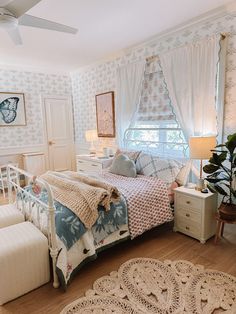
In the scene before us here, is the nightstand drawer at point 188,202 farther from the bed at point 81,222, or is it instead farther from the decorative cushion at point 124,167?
the decorative cushion at point 124,167

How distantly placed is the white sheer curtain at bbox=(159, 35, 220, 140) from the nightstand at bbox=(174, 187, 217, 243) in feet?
2.85

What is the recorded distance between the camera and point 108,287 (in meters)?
1.91

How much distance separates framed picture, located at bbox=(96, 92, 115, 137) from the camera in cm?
450

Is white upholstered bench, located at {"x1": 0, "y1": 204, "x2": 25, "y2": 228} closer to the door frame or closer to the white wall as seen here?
the white wall

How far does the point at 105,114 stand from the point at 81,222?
9.97 ft

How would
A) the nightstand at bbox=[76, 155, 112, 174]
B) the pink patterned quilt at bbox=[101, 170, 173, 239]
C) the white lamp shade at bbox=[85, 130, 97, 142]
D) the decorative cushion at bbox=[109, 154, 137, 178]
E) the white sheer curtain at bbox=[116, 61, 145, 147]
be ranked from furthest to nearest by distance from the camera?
the white lamp shade at bbox=[85, 130, 97, 142]
the nightstand at bbox=[76, 155, 112, 174]
the white sheer curtain at bbox=[116, 61, 145, 147]
the decorative cushion at bbox=[109, 154, 137, 178]
the pink patterned quilt at bbox=[101, 170, 173, 239]

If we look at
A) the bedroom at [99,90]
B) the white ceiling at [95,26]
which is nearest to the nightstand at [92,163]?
the bedroom at [99,90]

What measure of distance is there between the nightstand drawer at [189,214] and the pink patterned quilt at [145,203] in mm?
109

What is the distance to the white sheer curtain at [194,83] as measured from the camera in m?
2.82

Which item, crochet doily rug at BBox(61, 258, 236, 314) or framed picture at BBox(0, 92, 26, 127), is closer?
crochet doily rug at BBox(61, 258, 236, 314)

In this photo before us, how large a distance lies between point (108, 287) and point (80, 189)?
3.03 feet

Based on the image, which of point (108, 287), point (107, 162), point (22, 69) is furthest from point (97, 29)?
point (108, 287)

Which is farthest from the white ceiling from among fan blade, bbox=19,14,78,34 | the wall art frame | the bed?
the bed

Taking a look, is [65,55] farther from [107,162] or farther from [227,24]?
[227,24]
